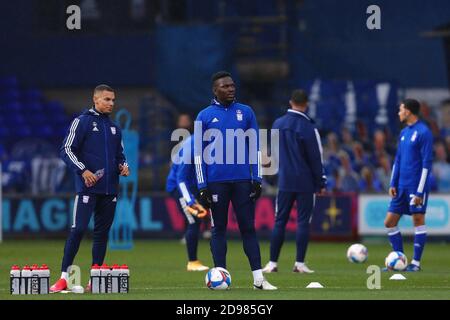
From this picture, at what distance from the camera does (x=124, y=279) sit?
13289mm

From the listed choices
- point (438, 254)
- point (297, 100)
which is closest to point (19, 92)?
point (438, 254)

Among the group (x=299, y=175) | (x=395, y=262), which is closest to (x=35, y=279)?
(x=299, y=175)

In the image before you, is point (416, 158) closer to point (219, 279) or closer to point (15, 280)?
point (219, 279)

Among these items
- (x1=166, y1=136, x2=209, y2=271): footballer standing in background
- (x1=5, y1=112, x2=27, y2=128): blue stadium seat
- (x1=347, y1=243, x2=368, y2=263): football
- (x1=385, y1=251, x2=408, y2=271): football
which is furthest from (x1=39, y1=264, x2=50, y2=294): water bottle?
(x1=5, y1=112, x2=27, y2=128): blue stadium seat

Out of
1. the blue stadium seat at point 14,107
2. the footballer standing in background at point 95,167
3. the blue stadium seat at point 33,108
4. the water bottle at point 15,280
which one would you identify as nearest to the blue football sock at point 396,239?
the footballer standing in background at point 95,167

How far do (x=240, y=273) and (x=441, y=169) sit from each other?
1125cm

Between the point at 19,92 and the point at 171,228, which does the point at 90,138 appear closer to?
the point at 171,228

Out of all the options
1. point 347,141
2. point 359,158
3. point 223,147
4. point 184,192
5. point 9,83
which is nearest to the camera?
point 223,147

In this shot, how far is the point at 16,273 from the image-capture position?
13109 millimetres

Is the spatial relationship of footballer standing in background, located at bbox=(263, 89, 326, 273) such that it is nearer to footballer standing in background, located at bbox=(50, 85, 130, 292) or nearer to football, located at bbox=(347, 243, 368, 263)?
Result: football, located at bbox=(347, 243, 368, 263)

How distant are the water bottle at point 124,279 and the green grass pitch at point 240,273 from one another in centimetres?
12

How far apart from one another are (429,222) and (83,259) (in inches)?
323

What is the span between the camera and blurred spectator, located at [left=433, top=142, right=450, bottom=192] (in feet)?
89.8

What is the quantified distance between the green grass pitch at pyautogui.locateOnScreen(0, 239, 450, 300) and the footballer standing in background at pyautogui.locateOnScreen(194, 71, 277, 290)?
0.55m
